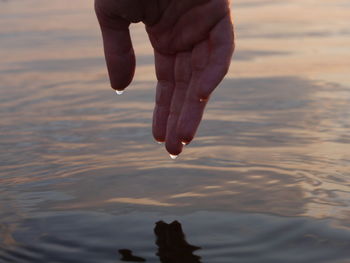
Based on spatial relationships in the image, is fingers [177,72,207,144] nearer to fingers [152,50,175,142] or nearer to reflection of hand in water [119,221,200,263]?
fingers [152,50,175,142]

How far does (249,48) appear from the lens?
221 inches

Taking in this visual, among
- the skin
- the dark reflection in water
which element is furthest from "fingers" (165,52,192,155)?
the dark reflection in water

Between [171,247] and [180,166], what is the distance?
0.81 meters

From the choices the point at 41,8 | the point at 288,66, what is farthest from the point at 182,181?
the point at 41,8

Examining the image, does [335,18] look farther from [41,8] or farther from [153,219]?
[153,219]

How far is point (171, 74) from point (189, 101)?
22 cm

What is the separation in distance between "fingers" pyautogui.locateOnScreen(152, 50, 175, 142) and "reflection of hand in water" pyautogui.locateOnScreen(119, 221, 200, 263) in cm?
38

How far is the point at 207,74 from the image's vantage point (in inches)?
94.7

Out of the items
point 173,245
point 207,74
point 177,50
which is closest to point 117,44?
point 177,50

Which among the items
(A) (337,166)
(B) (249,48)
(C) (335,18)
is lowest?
(A) (337,166)

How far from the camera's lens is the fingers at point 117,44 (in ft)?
8.20

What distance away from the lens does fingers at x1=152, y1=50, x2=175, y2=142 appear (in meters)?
2.63

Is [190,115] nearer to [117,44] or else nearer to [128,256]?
[117,44]

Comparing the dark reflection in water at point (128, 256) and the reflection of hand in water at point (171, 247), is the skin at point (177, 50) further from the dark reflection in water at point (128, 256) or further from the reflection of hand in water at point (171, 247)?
the dark reflection in water at point (128, 256)
